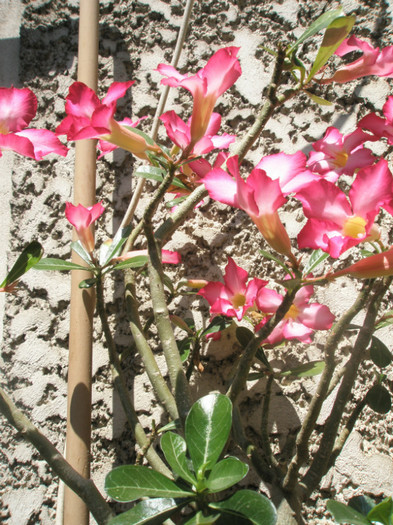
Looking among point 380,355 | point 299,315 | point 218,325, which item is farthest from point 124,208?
point 380,355

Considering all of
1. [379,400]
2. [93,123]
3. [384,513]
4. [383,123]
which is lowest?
[384,513]

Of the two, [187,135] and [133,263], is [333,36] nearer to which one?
[187,135]

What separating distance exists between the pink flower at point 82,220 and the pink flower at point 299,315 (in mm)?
287

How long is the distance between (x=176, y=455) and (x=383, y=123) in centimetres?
→ 50

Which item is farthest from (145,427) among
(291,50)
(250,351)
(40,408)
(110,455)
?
(291,50)

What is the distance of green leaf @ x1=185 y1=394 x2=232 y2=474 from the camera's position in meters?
0.49

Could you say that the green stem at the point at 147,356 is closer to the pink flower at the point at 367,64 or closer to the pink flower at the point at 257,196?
the pink flower at the point at 257,196

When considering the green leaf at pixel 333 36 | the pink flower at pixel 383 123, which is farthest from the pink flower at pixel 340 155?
the green leaf at pixel 333 36

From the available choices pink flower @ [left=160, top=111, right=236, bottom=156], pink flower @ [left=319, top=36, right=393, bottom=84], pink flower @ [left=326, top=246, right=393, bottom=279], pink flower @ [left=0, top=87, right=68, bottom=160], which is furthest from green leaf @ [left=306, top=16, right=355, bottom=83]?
pink flower @ [left=0, top=87, right=68, bottom=160]

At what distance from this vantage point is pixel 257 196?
47cm

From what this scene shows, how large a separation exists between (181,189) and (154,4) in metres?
0.61

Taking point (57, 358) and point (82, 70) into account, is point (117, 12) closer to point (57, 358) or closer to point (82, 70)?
point (82, 70)

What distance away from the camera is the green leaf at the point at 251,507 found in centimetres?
44

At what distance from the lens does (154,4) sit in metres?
1.08
